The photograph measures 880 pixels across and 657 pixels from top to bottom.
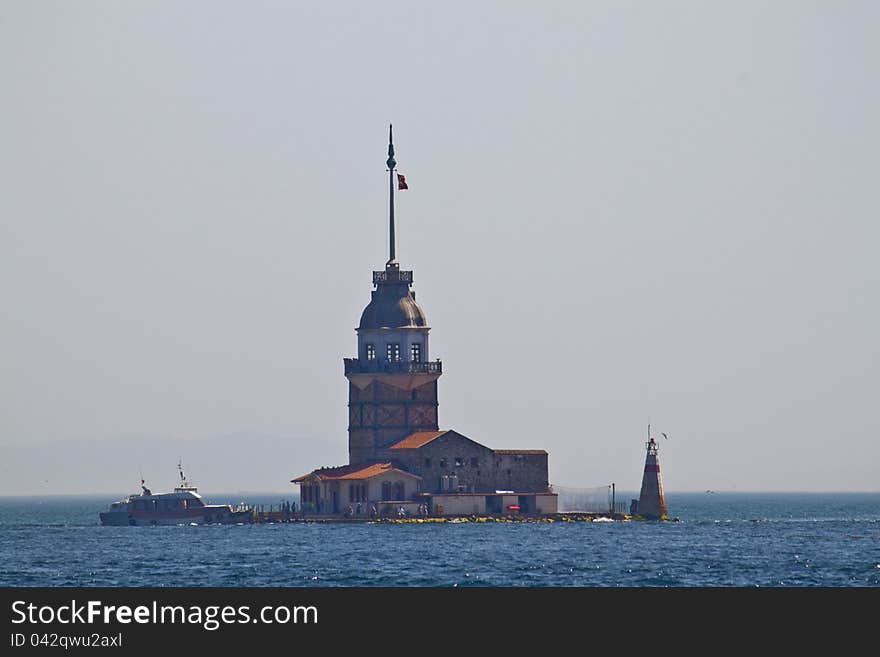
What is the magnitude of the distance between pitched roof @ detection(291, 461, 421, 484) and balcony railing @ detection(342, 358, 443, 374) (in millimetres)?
7072

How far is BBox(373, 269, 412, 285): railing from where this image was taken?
154 m

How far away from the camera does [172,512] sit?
154000 mm

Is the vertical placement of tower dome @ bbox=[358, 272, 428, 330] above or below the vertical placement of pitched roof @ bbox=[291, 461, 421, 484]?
above

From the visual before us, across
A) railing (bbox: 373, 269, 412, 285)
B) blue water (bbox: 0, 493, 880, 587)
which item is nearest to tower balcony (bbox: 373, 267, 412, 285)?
railing (bbox: 373, 269, 412, 285)

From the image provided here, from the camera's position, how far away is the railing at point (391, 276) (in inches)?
6068

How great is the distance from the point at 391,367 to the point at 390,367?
0.08 m

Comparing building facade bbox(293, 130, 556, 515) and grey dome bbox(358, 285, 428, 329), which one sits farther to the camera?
grey dome bbox(358, 285, 428, 329)

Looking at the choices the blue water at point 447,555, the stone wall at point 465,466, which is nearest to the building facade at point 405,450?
the stone wall at point 465,466

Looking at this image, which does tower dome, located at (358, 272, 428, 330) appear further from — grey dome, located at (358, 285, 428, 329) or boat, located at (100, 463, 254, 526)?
boat, located at (100, 463, 254, 526)

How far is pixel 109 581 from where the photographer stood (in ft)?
289
